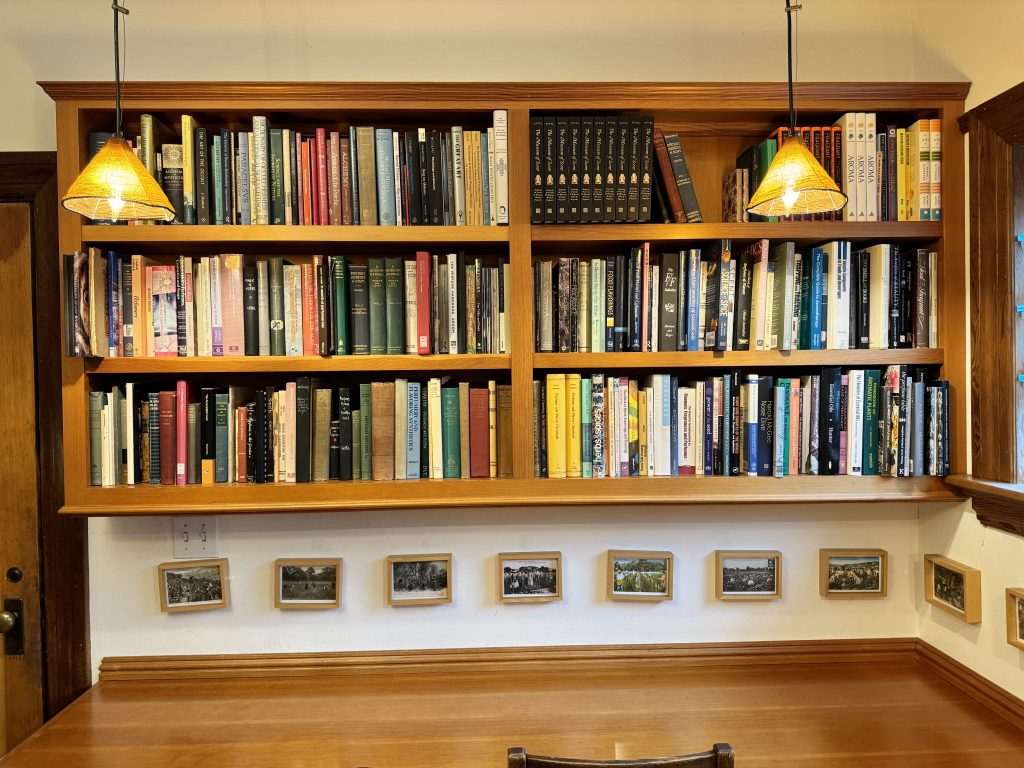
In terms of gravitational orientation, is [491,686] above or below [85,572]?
below

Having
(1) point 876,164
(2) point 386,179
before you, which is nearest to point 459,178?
(2) point 386,179

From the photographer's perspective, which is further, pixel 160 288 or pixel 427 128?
pixel 427 128

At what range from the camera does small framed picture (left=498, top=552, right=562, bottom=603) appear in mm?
1821

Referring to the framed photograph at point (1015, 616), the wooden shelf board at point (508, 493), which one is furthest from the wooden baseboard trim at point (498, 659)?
the wooden shelf board at point (508, 493)

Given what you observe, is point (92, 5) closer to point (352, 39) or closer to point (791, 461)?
point (352, 39)

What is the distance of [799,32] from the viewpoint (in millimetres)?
1831

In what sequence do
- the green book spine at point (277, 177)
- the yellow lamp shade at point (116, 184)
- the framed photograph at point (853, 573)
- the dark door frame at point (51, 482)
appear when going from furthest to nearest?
1. the framed photograph at point (853, 573)
2. the dark door frame at point (51, 482)
3. the green book spine at point (277, 177)
4. the yellow lamp shade at point (116, 184)

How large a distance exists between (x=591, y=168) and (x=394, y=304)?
63cm

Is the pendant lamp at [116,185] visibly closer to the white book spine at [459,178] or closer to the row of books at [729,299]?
the white book spine at [459,178]

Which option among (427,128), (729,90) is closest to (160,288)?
(427,128)

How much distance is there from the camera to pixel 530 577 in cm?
183

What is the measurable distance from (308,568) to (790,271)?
1.59 m

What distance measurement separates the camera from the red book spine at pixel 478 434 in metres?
1.65

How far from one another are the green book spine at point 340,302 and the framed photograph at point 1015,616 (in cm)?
178
